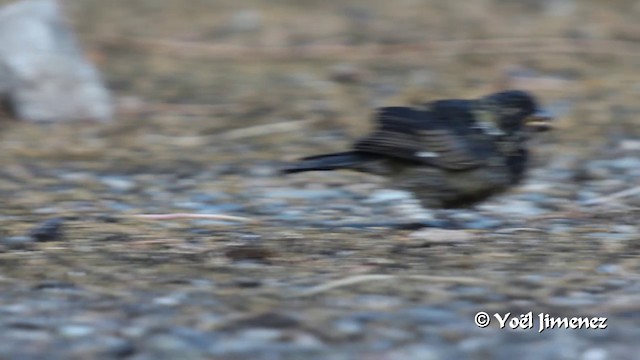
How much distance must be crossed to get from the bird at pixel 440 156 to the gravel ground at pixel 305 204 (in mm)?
128

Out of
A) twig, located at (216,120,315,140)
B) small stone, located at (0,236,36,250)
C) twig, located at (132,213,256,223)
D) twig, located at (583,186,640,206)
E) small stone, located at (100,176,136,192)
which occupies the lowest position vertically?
twig, located at (583,186,640,206)

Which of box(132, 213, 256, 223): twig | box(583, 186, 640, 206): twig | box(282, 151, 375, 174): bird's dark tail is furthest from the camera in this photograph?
box(583, 186, 640, 206): twig

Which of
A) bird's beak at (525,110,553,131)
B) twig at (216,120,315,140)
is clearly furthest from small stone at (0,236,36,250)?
twig at (216,120,315,140)

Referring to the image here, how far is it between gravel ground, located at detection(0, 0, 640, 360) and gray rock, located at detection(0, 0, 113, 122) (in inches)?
5.7

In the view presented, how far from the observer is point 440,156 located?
4.42 m

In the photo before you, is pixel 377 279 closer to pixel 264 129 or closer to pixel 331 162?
pixel 331 162

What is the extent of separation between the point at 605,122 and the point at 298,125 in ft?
4.44

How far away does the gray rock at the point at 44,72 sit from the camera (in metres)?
6.17

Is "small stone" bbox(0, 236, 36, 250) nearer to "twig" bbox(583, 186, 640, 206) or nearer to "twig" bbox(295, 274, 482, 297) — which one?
"twig" bbox(295, 274, 482, 297)

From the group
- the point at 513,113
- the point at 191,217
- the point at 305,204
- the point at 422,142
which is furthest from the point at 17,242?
the point at 513,113

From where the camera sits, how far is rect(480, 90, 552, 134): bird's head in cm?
461

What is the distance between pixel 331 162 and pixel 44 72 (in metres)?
2.29

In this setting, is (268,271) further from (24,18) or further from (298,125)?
(24,18)

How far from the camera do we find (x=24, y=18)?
641cm
